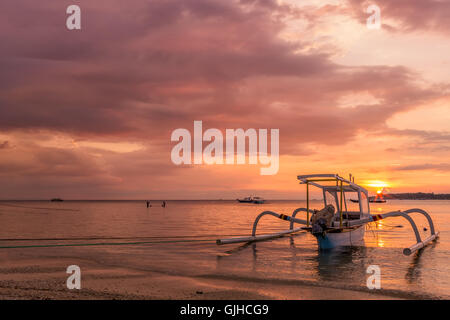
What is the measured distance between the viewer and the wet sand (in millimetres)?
10891

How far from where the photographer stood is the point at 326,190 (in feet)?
82.4

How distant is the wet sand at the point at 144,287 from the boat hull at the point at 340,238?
7.68 meters

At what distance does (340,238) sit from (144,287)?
12.4 meters

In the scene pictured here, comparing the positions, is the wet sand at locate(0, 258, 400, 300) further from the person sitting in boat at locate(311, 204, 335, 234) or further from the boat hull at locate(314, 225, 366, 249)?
the boat hull at locate(314, 225, 366, 249)

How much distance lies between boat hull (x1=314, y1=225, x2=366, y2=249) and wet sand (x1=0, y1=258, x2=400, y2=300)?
768 centimetres

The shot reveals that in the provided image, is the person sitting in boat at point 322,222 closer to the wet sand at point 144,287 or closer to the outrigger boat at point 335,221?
the outrigger boat at point 335,221

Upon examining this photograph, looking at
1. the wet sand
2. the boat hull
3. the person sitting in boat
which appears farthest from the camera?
the boat hull

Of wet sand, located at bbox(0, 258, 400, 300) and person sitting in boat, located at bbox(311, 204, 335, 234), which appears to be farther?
person sitting in boat, located at bbox(311, 204, 335, 234)

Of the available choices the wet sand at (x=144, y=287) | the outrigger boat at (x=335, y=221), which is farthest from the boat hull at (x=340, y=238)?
the wet sand at (x=144, y=287)

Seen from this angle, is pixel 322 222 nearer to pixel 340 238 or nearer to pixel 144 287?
pixel 340 238

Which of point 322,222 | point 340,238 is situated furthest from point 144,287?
point 340,238

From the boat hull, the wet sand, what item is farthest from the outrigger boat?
the wet sand
